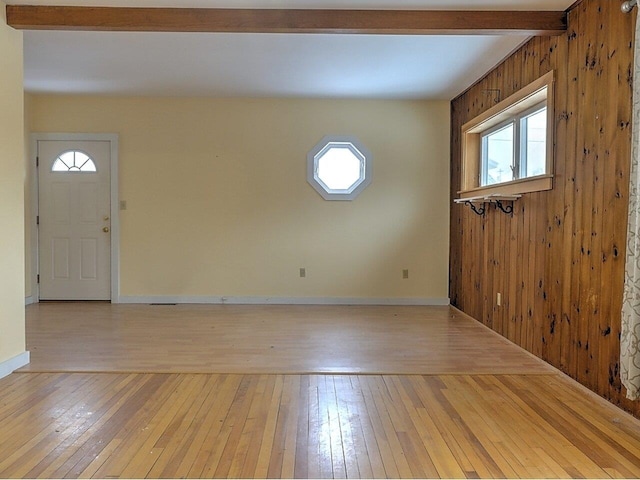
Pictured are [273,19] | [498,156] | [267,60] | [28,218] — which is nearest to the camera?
[273,19]

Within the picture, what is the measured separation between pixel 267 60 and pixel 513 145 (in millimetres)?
2249

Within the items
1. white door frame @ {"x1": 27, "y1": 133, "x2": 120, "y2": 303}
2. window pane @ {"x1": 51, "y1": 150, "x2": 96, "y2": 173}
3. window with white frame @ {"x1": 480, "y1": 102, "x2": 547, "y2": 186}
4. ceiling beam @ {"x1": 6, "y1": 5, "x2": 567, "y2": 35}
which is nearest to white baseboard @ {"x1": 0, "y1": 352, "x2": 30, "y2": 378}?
ceiling beam @ {"x1": 6, "y1": 5, "x2": 567, "y2": 35}

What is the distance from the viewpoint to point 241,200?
5477 millimetres

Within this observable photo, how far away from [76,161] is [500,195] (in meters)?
4.75

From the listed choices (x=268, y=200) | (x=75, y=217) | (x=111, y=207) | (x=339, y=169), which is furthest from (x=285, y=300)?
(x=75, y=217)

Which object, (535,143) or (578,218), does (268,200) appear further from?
(578,218)

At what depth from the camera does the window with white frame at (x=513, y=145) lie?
3243 mm

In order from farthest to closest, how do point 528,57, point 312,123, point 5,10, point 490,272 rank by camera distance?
point 312,123
point 490,272
point 528,57
point 5,10

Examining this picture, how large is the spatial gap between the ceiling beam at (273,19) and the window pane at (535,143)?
73cm

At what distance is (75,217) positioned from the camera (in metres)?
5.49

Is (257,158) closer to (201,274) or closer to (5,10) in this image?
(201,274)

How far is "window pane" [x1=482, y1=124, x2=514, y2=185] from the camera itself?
13.4 feet

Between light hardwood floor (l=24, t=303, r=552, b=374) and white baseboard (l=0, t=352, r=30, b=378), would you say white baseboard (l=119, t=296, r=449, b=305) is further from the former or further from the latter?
white baseboard (l=0, t=352, r=30, b=378)

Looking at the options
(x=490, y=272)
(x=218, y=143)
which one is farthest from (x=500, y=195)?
(x=218, y=143)
